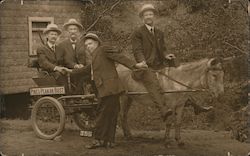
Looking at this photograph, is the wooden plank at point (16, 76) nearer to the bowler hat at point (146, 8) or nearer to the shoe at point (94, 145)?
the shoe at point (94, 145)

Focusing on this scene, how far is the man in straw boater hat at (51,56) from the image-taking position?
130 inches

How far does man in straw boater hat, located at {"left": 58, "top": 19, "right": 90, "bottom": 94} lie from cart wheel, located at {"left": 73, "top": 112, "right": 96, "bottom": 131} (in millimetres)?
208

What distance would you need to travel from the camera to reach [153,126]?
10.6ft

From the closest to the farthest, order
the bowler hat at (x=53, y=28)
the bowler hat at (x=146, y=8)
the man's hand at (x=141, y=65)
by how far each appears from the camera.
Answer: the man's hand at (x=141, y=65), the bowler hat at (x=146, y=8), the bowler hat at (x=53, y=28)

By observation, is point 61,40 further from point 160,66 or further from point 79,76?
point 160,66

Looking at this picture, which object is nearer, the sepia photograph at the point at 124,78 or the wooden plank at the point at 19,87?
the sepia photograph at the point at 124,78

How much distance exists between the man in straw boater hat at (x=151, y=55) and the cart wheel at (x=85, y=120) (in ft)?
1.80

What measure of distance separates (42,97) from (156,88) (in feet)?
3.37

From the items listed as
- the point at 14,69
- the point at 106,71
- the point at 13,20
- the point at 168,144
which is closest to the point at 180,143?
the point at 168,144

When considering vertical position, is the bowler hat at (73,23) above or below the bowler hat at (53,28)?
above

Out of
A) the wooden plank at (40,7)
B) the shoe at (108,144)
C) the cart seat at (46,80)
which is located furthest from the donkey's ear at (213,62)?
the cart seat at (46,80)

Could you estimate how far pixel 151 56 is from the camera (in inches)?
124

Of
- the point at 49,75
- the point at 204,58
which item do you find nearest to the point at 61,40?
the point at 49,75

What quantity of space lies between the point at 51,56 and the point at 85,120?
25.3 inches
